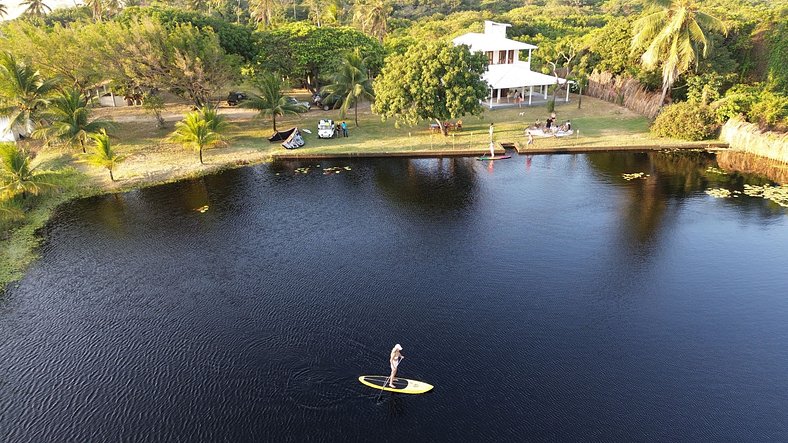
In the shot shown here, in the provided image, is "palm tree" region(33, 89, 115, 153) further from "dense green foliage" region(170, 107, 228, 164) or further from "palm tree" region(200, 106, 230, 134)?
"palm tree" region(200, 106, 230, 134)

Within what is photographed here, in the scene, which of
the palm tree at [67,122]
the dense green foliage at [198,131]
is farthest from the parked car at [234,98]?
the palm tree at [67,122]

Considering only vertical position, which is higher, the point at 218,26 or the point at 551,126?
the point at 218,26

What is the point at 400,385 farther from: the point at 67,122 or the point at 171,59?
the point at 171,59

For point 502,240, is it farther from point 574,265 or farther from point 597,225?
point 597,225

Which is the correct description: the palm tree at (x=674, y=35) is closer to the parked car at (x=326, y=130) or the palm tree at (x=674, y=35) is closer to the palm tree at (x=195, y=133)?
the parked car at (x=326, y=130)

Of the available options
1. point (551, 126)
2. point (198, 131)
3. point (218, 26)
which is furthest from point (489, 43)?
point (198, 131)
